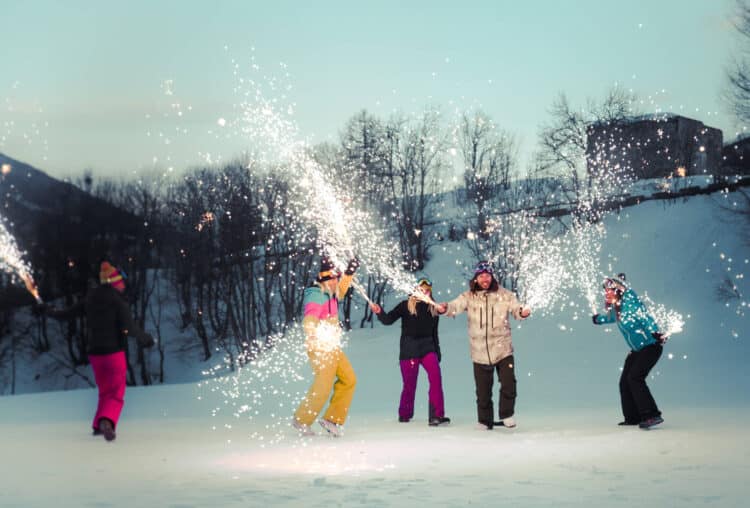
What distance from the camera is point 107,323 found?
11203 mm

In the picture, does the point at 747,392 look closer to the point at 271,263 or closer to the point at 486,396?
the point at 486,396

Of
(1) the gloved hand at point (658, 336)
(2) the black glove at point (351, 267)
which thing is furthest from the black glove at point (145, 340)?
(1) the gloved hand at point (658, 336)

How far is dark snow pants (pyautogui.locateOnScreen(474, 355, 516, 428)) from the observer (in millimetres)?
11633

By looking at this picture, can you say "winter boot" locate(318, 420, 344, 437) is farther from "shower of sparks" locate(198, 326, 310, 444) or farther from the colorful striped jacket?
the colorful striped jacket

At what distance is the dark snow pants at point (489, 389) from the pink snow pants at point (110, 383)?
4.14 metres

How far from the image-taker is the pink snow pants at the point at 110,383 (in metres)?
11.0

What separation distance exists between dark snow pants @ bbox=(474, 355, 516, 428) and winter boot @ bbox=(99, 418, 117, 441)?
4.22 metres

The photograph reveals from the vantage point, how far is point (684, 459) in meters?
8.42

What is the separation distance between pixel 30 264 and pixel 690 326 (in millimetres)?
35339

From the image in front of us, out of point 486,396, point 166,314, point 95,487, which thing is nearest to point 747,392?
point 486,396

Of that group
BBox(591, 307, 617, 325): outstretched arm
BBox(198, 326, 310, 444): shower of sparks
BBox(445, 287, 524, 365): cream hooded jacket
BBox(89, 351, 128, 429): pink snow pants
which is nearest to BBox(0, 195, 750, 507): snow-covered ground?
BBox(198, 326, 310, 444): shower of sparks

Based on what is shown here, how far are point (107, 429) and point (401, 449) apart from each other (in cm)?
341

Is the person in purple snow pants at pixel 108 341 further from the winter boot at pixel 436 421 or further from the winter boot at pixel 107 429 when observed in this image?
the winter boot at pixel 436 421

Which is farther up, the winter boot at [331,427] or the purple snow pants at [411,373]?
the purple snow pants at [411,373]
